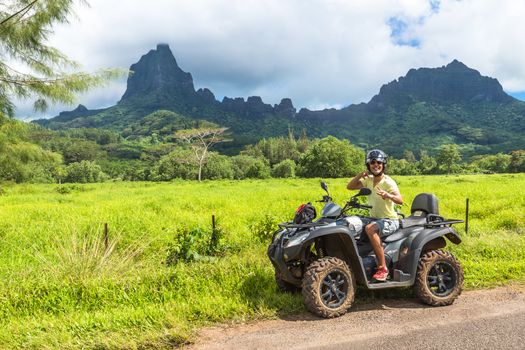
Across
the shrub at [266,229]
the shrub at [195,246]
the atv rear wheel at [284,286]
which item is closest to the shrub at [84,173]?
the shrub at [266,229]

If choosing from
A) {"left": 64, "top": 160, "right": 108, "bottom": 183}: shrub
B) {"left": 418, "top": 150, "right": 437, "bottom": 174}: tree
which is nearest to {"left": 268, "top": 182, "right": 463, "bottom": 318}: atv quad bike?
{"left": 64, "top": 160, "right": 108, "bottom": 183}: shrub

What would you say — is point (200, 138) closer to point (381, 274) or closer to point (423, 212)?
point (423, 212)

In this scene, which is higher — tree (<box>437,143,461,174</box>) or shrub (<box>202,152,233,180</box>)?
tree (<box>437,143,461,174</box>)

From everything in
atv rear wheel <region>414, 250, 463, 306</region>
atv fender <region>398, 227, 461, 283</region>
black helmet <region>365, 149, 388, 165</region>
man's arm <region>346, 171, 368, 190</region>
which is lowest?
atv rear wheel <region>414, 250, 463, 306</region>

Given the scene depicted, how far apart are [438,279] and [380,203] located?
125 centimetres

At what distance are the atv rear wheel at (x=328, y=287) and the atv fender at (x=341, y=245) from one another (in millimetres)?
134

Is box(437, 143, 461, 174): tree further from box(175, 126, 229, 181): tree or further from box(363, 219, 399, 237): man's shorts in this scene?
box(363, 219, 399, 237): man's shorts

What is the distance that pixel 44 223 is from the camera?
40.6 feet

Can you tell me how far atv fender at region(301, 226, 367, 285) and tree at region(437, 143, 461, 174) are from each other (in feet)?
261

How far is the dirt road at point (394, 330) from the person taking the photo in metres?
3.59

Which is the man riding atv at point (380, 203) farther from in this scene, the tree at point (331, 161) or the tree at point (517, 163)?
the tree at point (517, 163)

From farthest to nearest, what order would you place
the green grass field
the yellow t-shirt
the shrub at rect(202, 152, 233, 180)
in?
the shrub at rect(202, 152, 233, 180) → the yellow t-shirt → the green grass field

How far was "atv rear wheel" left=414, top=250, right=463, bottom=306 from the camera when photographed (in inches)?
181

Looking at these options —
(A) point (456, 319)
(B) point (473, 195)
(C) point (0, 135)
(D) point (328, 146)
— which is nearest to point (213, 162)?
(D) point (328, 146)
